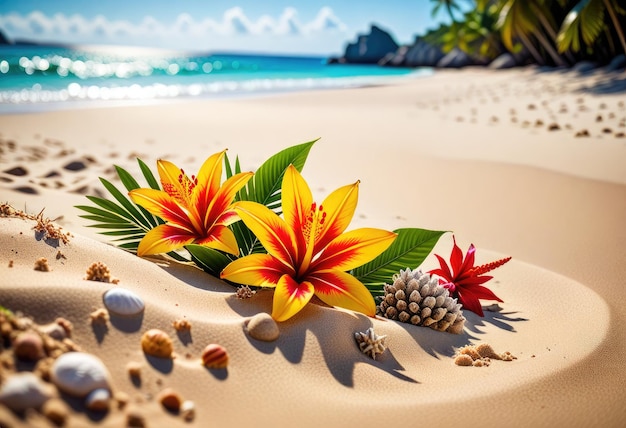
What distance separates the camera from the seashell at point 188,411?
49.3 inches

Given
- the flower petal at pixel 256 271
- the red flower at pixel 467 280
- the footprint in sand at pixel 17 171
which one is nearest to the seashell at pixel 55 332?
the flower petal at pixel 256 271

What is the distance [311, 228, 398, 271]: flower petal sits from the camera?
182 cm

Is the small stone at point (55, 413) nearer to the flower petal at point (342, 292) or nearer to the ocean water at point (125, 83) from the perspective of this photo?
the flower petal at point (342, 292)

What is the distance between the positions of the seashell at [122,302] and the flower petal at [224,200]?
0.51 meters

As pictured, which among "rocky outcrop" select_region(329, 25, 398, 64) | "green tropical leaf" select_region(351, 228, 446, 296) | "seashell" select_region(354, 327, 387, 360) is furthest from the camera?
"rocky outcrop" select_region(329, 25, 398, 64)

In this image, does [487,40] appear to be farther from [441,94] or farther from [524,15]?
[441,94]

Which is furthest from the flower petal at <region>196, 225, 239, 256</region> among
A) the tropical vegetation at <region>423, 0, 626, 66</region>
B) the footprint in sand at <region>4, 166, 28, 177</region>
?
the tropical vegetation at <region>423, 0, 626, 66</region>

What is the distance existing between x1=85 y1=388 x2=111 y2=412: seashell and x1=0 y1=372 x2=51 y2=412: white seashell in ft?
0.26

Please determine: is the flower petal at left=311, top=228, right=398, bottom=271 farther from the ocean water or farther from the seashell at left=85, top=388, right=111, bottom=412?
the ocean water

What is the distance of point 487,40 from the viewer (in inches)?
1433

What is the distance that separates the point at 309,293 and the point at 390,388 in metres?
0.36

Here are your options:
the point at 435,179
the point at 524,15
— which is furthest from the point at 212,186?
the point at 524,15

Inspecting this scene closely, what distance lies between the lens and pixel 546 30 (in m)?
26.6

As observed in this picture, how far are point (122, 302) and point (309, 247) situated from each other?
574 mm
